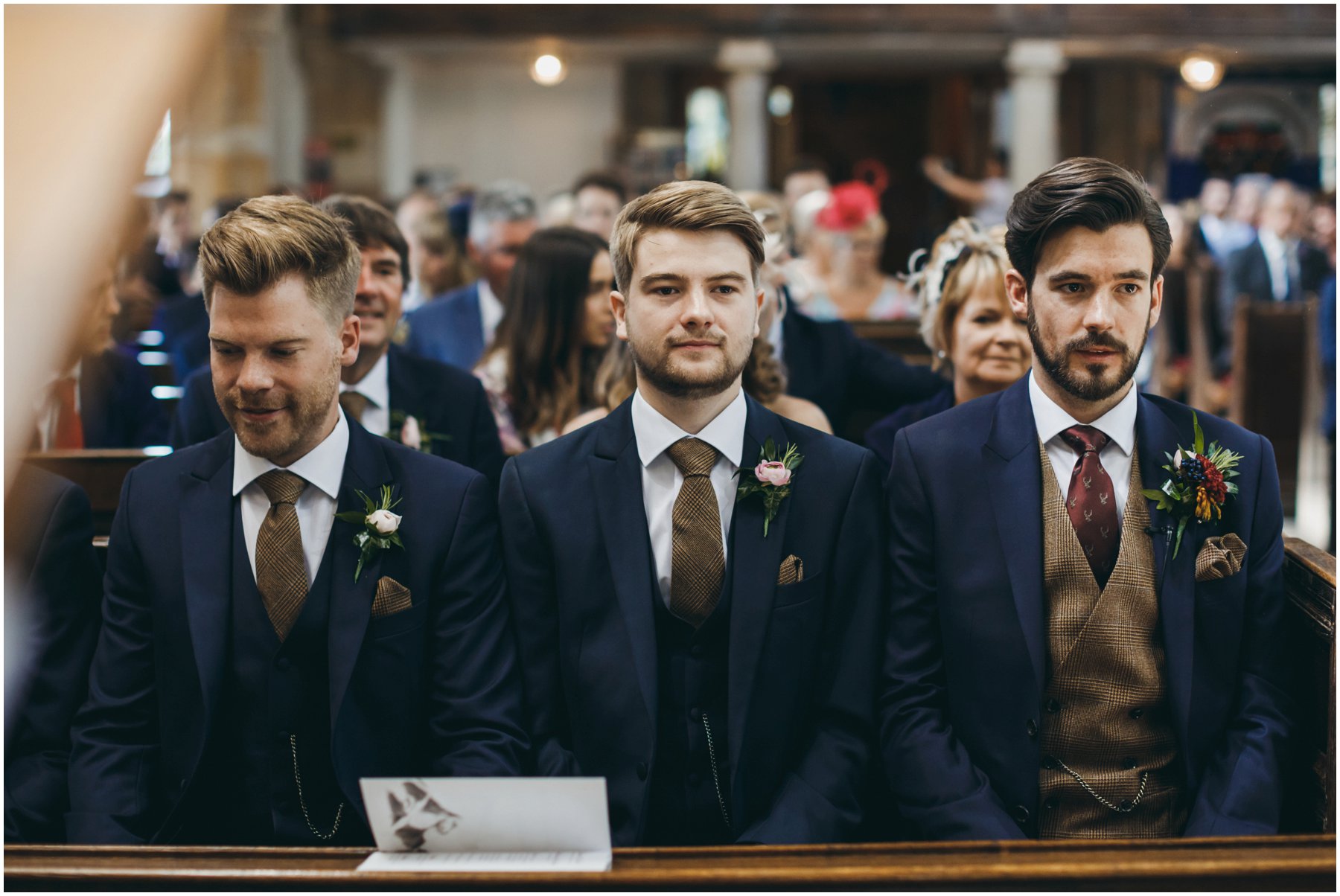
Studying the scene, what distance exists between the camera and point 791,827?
1.77 metres

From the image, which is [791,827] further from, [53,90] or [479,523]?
[53,90]

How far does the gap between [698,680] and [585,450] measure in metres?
0.41

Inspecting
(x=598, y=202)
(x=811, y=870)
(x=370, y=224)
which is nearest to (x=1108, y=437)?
(x=811, y=870)

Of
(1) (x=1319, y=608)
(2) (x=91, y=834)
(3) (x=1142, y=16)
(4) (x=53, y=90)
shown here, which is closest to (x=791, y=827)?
(1) (x=1319, y=608)

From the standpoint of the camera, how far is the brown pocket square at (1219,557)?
1798 millimetres

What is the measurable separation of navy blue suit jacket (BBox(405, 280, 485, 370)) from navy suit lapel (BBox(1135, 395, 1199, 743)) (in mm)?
2994

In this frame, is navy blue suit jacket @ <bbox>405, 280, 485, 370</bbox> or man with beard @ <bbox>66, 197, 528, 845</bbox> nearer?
man with beard @ <bbox>66, 197, 528, 845</bbox>

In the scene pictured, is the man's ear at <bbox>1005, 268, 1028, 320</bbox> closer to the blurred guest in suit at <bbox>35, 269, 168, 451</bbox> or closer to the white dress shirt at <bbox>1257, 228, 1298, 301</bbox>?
the blurred guest in suit at <bbox>35, 269, 168, 451</bbox>

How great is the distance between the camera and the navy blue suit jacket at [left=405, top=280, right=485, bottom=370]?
14.7ft

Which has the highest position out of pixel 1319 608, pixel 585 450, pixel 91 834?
pixel 585 450

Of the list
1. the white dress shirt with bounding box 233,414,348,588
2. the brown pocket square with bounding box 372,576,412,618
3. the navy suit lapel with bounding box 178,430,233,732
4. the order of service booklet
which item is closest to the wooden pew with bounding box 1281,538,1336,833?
the order of service booklet

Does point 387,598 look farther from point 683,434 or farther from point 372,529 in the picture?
point 683,434

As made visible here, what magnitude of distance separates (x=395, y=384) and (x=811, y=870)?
6.02 ft

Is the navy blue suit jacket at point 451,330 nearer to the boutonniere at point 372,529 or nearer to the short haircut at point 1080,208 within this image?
the boutonniere at point 372,529
